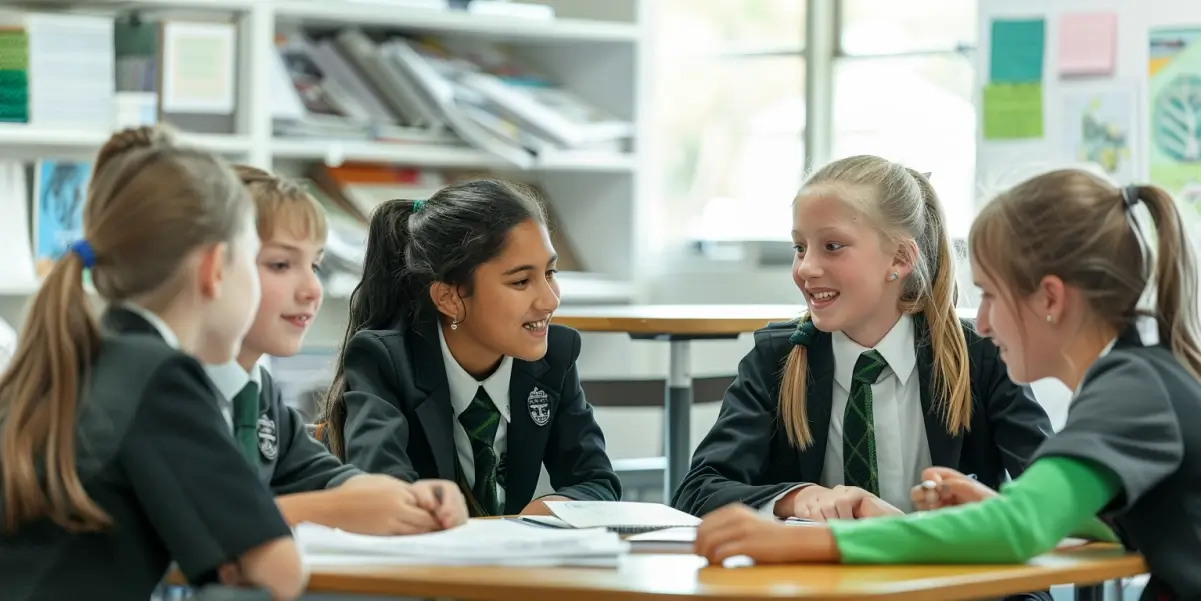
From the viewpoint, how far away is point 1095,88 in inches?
133

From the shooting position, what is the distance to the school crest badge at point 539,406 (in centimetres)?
218

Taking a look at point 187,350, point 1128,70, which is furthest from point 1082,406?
point 1128,70

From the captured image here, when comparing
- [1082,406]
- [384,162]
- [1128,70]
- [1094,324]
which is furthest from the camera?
[384,162]

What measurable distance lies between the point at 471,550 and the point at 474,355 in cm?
89

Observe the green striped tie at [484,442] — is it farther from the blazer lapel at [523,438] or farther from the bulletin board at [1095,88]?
the bulletin board at [1095,88]

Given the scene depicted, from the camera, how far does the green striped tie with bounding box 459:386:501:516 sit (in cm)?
214

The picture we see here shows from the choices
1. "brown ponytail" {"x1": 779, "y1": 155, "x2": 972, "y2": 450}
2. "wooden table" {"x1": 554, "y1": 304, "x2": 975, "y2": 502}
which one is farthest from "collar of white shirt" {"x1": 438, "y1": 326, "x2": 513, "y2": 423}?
"wooden table" {"x1": 554, "y1": 304, "x2": 975, "y2": 502}

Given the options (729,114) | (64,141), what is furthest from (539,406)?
(729,114)

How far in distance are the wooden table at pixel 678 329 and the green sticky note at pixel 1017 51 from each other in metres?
0.95

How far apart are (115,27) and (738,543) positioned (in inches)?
102

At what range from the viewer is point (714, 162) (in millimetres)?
4328

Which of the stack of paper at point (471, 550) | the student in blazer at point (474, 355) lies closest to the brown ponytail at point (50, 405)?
the stack of paper at point (471, 550)

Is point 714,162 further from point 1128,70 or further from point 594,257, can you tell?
point 1128,70

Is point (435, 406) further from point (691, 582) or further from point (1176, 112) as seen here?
point (1176, 112)
